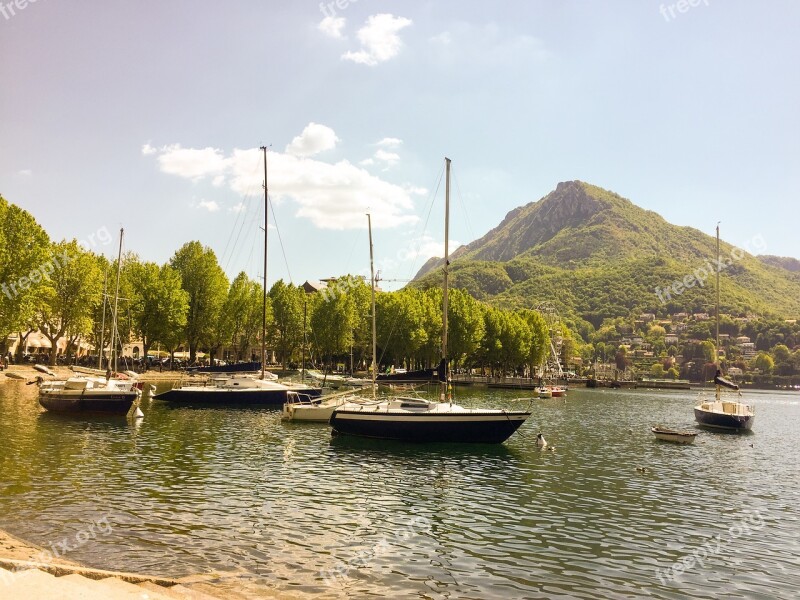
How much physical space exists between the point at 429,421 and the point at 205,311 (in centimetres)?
7363

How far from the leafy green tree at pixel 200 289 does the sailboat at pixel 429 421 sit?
68.1 meters

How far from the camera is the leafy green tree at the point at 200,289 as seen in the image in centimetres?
9969

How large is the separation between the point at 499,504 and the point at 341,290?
94.1 metres

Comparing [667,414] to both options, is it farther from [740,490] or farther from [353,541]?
[353,541]

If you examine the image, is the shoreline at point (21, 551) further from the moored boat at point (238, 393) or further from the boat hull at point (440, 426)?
the moored boat at point (238, 393)

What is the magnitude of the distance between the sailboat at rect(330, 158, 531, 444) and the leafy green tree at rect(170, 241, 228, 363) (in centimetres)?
6809

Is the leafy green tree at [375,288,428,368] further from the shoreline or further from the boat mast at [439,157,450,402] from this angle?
the shoreline

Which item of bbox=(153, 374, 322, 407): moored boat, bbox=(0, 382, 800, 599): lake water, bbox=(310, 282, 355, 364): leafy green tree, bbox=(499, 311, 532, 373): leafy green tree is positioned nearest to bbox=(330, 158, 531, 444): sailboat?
bbox=(0, 382, 800, 599): lake water

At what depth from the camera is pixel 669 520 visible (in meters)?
21.6

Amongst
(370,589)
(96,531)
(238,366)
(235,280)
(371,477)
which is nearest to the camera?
(370,589)

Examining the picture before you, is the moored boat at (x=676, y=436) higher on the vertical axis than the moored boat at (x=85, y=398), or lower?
lower

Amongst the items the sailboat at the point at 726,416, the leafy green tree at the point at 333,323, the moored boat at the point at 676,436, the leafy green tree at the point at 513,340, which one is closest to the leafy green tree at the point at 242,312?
the leafy green tree at the point at 333,323

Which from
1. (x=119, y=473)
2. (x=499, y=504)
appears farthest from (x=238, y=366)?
(x=499, y=504)

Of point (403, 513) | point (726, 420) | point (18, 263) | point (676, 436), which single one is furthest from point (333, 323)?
point (403, 513)
